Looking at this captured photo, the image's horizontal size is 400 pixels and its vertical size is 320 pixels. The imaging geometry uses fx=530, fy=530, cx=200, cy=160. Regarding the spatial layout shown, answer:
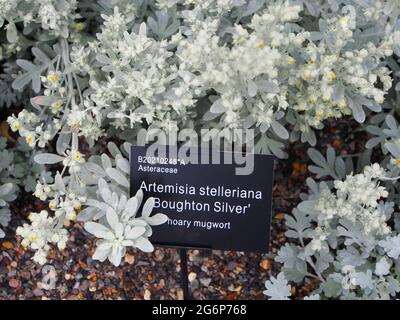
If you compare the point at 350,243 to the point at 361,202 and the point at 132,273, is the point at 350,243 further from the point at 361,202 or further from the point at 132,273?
the point at 132,273

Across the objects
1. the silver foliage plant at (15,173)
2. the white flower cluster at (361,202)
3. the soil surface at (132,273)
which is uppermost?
the silver foliage plant at (15,173)

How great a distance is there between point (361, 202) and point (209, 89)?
597mm

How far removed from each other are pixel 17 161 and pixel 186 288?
85 cm

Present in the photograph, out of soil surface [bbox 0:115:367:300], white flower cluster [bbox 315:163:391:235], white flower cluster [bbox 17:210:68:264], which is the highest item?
white flower cluster [bbox 315:163:391:235]

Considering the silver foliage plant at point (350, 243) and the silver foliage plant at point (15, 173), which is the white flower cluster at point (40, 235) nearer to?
the silver foliage plant at point (15, 173)

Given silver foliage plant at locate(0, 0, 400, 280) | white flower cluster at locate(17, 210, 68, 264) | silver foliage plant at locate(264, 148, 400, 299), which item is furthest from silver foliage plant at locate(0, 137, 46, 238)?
silver foliage plant at locate(264, 148, 400, 299)

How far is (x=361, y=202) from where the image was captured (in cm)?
155

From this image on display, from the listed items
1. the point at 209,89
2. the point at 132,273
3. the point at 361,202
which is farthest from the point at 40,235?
the point at 361,202

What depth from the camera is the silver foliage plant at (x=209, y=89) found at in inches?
57.6

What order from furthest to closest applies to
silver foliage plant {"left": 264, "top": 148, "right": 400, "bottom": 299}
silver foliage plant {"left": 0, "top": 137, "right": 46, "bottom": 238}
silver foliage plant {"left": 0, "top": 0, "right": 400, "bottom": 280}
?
silver foliage plant {"left": 0, "top": 137, "right": 46, "bottom": 238} < silver foliage plant {"left": 264, "top": 148, "right": 400, "bottom": 299} < silver foliage plant {"left": 0, "top": 0, "right": 400, "bottom": 280}

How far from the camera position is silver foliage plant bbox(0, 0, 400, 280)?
1.46 meters

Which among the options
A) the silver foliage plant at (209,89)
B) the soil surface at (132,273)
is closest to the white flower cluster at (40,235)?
the silver foliage plant at (209,89)

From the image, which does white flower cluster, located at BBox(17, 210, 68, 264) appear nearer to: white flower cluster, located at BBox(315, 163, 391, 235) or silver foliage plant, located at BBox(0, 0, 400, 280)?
silver foliage plant, located at BBox(0, 0, 400, 280)
